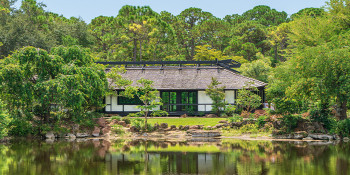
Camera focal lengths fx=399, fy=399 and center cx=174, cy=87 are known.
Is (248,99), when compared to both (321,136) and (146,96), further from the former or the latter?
(146,96)

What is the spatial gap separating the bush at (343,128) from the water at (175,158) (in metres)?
2.08

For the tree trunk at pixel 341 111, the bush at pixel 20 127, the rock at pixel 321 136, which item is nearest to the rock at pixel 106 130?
the bush at pixel 20 127

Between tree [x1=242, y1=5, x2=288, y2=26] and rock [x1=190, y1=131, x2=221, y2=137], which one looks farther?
tree [x1=242, y1=5, x2=288, y2=26]

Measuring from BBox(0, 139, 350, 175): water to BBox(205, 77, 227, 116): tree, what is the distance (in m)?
8.08

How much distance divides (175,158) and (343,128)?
12.0m

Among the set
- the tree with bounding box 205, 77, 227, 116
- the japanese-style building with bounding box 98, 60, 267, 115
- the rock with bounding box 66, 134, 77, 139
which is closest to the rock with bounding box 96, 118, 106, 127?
the rock with bounding box 66, 134, 77, 139

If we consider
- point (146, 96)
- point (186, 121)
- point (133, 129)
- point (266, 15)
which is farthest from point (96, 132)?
point (266, 15)

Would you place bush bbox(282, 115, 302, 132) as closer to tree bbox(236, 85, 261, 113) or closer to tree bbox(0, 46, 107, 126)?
tree bbox(236, 85, 261, 113)

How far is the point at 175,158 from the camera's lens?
17.8 metres

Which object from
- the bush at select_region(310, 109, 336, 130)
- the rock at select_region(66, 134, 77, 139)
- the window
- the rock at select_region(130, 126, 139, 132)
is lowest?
the rock at select_region(66, 134, 77, 139)

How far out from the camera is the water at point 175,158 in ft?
49.0

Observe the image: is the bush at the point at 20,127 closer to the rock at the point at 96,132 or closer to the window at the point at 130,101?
the rock at the point at 96,132

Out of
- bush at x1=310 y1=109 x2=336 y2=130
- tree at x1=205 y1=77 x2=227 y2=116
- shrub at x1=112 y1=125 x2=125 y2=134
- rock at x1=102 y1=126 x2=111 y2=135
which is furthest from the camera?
tree at x1=205 y1=77 x2=227 y2=116

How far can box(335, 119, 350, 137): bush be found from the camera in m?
23.9
